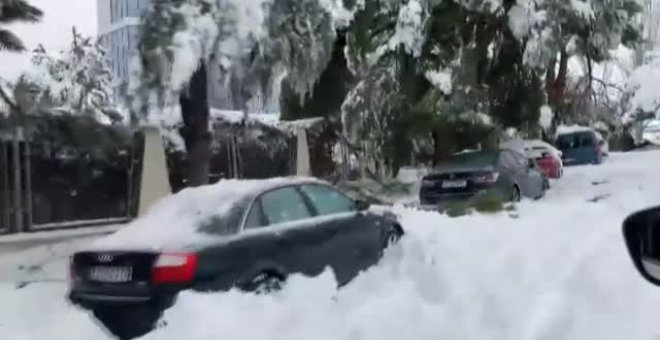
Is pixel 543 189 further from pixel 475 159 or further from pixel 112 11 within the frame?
pixel 112 11

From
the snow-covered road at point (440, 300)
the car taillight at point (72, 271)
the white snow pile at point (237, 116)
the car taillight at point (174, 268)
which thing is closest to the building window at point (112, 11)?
the white snow pile at point (237, 116)

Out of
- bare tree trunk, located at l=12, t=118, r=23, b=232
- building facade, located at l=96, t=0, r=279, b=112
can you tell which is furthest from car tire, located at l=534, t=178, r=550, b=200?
bare tree trunk, located at l=12, t=118, r=23, b=232

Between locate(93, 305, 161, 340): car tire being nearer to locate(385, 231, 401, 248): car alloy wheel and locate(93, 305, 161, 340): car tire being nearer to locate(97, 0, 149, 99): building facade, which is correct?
locate(385, 231, 401, 248): car alloy wheel

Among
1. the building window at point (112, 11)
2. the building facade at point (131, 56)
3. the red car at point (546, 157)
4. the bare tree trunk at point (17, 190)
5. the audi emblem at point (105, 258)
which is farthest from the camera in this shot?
the red car at point (546, 157)

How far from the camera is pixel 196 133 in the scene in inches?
611

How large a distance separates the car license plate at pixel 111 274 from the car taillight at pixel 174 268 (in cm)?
27

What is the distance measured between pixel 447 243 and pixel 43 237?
7.44 metres

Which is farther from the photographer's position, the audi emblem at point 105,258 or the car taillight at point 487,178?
the car taillight at point 487,178

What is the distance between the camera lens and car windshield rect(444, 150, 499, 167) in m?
20.0

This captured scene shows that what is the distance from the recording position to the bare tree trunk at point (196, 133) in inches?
560

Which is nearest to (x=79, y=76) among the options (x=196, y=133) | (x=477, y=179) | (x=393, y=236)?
(x=196, y=133)

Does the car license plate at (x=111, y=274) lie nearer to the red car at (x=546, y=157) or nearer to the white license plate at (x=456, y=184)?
the white license plate at (x=456, y=184)

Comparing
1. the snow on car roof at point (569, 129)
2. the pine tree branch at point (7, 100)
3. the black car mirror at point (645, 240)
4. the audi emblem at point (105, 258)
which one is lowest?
the audi emblem at point (105, 258)

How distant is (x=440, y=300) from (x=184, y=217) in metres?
2.55
